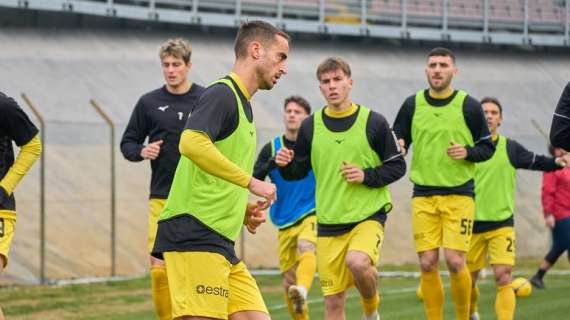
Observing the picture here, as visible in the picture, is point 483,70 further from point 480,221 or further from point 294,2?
point 480,221

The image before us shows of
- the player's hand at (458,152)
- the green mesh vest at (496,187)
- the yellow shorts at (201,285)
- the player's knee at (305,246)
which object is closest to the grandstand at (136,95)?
the player's knee at (305,246)

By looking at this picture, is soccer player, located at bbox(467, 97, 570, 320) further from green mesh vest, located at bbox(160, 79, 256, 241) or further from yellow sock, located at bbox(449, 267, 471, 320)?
green mesh vest, located at bbox(160, 79, 256, 241)

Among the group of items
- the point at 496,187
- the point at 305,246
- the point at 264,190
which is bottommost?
the point at 305,246

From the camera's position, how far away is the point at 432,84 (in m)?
11.3

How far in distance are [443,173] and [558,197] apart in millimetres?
6430

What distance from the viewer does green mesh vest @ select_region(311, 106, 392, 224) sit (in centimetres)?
976

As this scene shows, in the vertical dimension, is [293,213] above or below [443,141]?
below

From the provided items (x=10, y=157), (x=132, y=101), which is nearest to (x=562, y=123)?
(x=10, y=157)

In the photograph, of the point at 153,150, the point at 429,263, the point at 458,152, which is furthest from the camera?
the point at 429,263

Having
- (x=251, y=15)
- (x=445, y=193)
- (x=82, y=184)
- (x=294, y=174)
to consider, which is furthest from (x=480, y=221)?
(x=251, y=15)

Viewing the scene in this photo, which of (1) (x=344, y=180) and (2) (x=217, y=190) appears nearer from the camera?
(2) (x=217, y=190)

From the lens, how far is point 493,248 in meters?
12.4

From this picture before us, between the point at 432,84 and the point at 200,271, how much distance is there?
5041mm

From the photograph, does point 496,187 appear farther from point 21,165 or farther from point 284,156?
point 21,165
